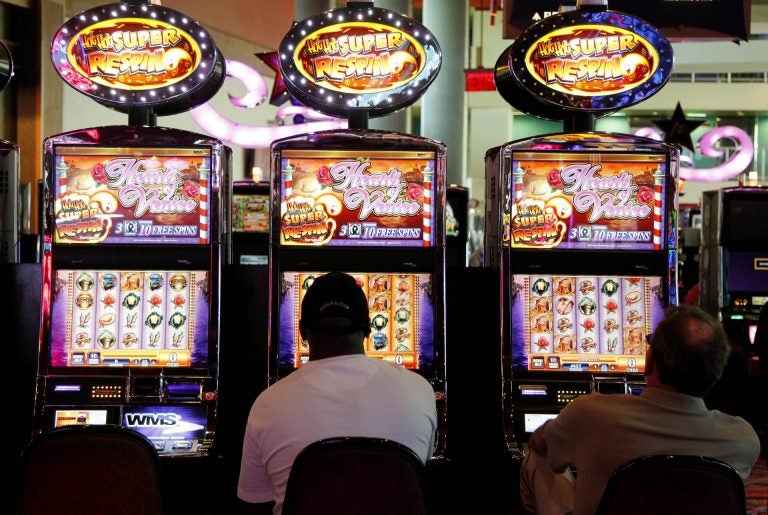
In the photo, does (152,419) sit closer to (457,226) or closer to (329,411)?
(329,411)

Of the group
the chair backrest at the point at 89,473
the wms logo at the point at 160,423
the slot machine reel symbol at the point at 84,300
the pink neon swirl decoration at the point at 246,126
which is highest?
the pink neon swirl decoration at the point at 246,126

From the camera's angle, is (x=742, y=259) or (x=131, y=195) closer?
(x=131, y=195)

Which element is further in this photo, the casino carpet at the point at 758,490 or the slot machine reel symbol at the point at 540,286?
the casino carpet at the point at 758,490

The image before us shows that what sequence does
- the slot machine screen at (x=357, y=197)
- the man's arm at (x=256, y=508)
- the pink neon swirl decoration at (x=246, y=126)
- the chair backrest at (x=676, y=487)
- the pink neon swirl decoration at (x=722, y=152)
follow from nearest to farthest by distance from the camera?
the chair backrest at (x=676, y=487) → the man's arm at (x=256, y=508) → the slot machine screen at (x=357, y=197) → the pink neon swirl decoration at (x=246, y=126) → the pink neon swirl decoration at (x=722, y=152)

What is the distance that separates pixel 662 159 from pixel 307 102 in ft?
5.52

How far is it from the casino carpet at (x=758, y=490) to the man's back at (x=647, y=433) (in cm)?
287

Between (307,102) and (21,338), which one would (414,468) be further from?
(21,338)

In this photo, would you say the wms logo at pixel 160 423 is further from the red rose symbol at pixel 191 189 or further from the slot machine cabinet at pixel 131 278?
the red rose symbol at pixel 191 189

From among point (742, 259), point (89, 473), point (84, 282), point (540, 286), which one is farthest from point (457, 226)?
point (89, 473)

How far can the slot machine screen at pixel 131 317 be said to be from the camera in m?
4.51

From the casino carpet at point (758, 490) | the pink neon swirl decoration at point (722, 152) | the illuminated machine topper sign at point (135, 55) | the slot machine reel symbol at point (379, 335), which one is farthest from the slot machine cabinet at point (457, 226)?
the pink neon swirl decoration at point (722, 152)

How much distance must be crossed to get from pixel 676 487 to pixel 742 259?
6756 mm

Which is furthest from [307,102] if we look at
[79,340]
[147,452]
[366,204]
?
[147,452]

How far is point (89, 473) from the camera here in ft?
9.34
